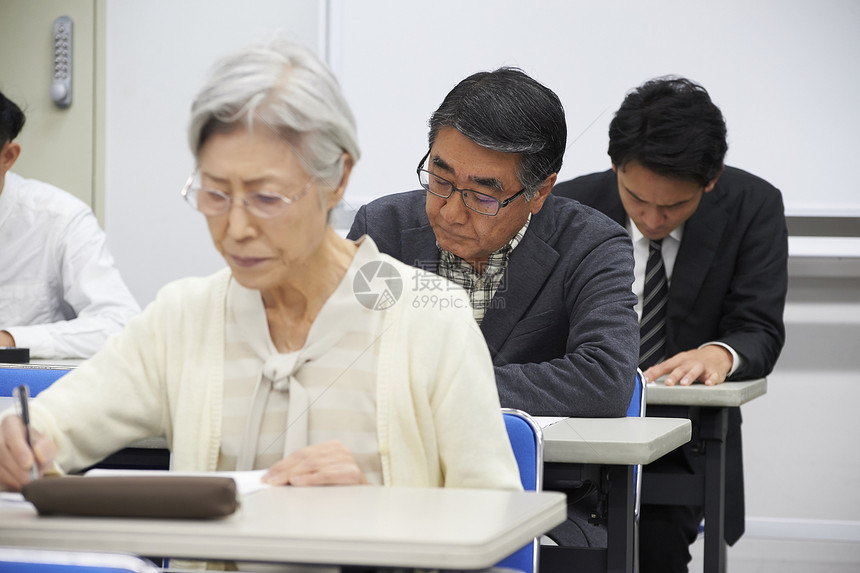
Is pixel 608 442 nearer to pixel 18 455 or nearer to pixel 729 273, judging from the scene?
pixel 18 455

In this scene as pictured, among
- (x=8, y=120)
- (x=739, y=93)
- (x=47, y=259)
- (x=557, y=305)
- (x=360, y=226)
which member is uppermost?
(x=739, y=93)

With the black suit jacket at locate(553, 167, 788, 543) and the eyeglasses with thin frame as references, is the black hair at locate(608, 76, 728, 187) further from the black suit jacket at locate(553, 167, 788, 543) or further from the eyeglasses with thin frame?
the eyeglasses with thin frame

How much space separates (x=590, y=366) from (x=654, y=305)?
90 cm

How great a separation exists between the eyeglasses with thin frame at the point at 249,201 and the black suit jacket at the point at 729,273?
1.59 meters

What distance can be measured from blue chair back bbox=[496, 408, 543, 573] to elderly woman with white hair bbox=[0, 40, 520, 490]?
214mm

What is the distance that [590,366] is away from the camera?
1.67 meters

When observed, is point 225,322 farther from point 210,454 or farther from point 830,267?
point 830,267

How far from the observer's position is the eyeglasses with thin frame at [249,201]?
3.46 feet

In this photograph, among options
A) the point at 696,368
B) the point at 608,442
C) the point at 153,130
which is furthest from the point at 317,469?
the point at 153,130

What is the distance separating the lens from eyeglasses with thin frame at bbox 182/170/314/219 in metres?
1.05

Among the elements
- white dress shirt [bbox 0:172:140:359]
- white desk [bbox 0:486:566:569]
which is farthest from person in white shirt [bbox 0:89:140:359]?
white desk [bbox 0:486:566:569]

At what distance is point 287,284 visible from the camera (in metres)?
1.16

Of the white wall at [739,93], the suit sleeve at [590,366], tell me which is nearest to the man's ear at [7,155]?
the white wall at [739,93]

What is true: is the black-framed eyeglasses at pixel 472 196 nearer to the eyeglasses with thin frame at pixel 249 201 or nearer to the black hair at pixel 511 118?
the black hair at pixel 511 118
